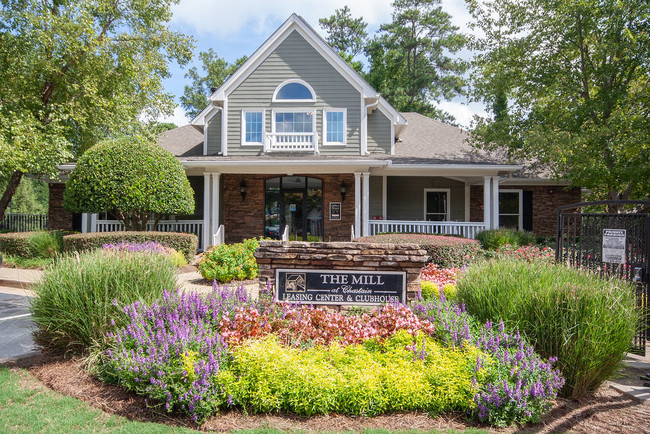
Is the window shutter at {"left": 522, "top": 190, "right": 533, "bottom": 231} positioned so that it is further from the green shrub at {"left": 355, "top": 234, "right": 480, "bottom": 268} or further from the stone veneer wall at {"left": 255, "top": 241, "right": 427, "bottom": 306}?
the stone veneer wall at {"left": 255, "top": 241, "right": 427, "bottom": 306}

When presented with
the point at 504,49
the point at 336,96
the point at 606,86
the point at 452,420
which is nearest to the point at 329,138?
the point at 336,96

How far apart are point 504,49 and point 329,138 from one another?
7036mm

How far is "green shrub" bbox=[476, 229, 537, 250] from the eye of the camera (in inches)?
498

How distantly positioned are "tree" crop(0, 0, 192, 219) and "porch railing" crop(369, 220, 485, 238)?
38.0 ft

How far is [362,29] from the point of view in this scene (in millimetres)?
35719

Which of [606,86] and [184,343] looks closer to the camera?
[184,343]

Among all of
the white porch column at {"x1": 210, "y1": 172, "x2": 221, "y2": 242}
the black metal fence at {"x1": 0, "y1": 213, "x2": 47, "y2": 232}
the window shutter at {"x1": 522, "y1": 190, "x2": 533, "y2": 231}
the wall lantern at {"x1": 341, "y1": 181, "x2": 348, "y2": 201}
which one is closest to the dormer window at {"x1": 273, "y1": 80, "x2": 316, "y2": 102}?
the wall lantern at {"x1": 341, "y1": 181, "x2": 348, "y2": 201}

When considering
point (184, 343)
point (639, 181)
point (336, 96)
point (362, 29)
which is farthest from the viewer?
point (362, 29)

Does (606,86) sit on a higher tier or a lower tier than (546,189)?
higher

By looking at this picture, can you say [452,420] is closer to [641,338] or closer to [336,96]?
[641,338]

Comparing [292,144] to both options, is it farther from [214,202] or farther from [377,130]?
[377,130]

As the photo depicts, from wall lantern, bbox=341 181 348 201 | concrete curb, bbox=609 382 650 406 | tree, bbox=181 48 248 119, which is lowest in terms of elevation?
concrete curb, bbox=609 382 650 406

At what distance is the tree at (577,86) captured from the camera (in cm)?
1272

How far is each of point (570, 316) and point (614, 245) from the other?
2449 millimetres
